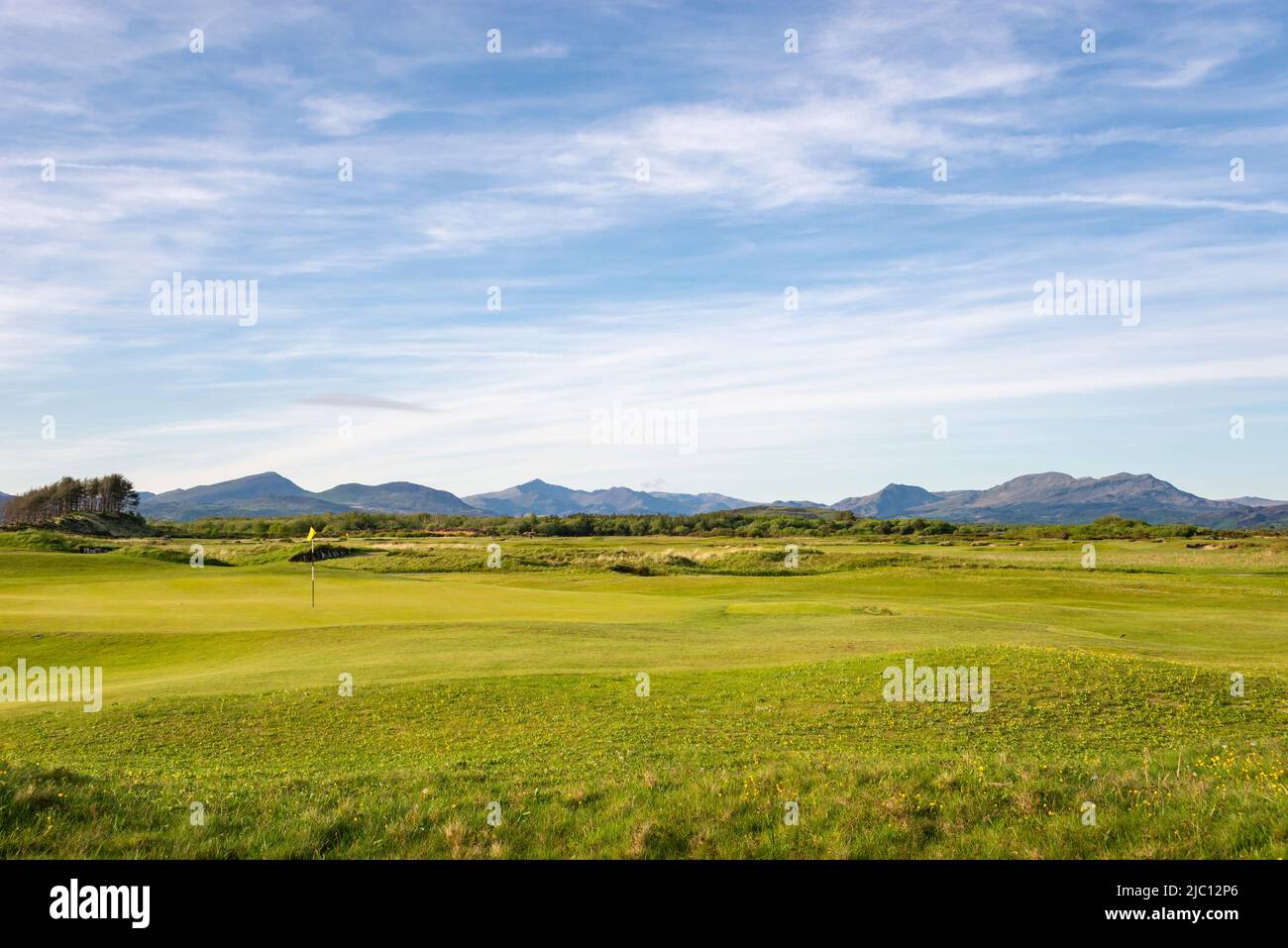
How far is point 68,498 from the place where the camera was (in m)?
175

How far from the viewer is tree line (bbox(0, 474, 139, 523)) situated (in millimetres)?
171625

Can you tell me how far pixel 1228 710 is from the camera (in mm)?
16672

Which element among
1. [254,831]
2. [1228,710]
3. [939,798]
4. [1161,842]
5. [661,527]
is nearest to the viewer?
[1161,842]

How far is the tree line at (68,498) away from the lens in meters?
172

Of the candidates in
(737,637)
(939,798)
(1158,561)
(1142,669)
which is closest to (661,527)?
(1158,561)

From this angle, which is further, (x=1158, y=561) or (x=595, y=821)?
(x=1158, y=561)

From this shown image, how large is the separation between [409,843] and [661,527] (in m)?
172

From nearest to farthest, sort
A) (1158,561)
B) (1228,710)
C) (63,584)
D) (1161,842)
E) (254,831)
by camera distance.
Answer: (1161,842) → (254,831) → (1228,710) → (63,584) → (1158,561)
